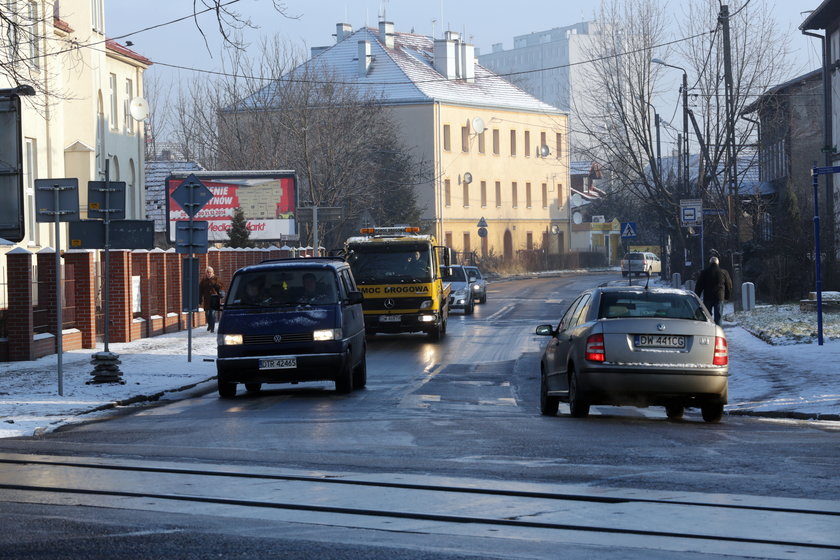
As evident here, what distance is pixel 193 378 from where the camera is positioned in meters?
21.1

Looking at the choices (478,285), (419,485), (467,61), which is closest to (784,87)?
(478,285)

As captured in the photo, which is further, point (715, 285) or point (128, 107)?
point (128, 107)

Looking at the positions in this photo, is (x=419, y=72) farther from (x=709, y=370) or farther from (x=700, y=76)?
(x=709, y=370)

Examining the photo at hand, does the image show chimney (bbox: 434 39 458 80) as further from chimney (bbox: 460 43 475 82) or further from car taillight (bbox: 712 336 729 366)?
car taillight (bbox: 712 336 729 366)

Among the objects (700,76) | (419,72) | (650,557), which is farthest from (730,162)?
(419,72)

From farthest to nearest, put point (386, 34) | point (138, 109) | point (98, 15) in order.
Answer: point (386, 34)
point (138, 109)
point (98, 15)

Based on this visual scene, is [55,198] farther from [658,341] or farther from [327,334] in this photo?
[658,341]

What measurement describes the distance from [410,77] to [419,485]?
3331 inches

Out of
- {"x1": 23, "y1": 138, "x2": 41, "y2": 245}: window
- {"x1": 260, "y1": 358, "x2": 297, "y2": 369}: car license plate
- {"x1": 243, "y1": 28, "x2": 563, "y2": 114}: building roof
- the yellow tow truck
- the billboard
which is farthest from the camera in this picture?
{"x1": 243, "y1": 28, "x2": 563, "y2": 114}: building roof

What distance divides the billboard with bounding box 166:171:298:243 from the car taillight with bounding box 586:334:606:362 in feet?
119

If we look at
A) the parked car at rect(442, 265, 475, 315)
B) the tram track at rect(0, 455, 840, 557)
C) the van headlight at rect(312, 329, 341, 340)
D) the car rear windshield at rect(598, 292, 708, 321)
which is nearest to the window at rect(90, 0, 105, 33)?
the parked car at rect(442, 265, 475, 315)

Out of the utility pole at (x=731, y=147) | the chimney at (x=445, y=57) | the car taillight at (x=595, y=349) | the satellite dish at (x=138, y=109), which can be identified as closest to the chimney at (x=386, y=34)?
the chimney at (x=445, y=57)

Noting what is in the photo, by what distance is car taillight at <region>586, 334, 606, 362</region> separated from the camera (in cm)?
1377

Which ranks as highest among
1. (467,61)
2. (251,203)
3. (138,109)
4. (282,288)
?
(467,61)
